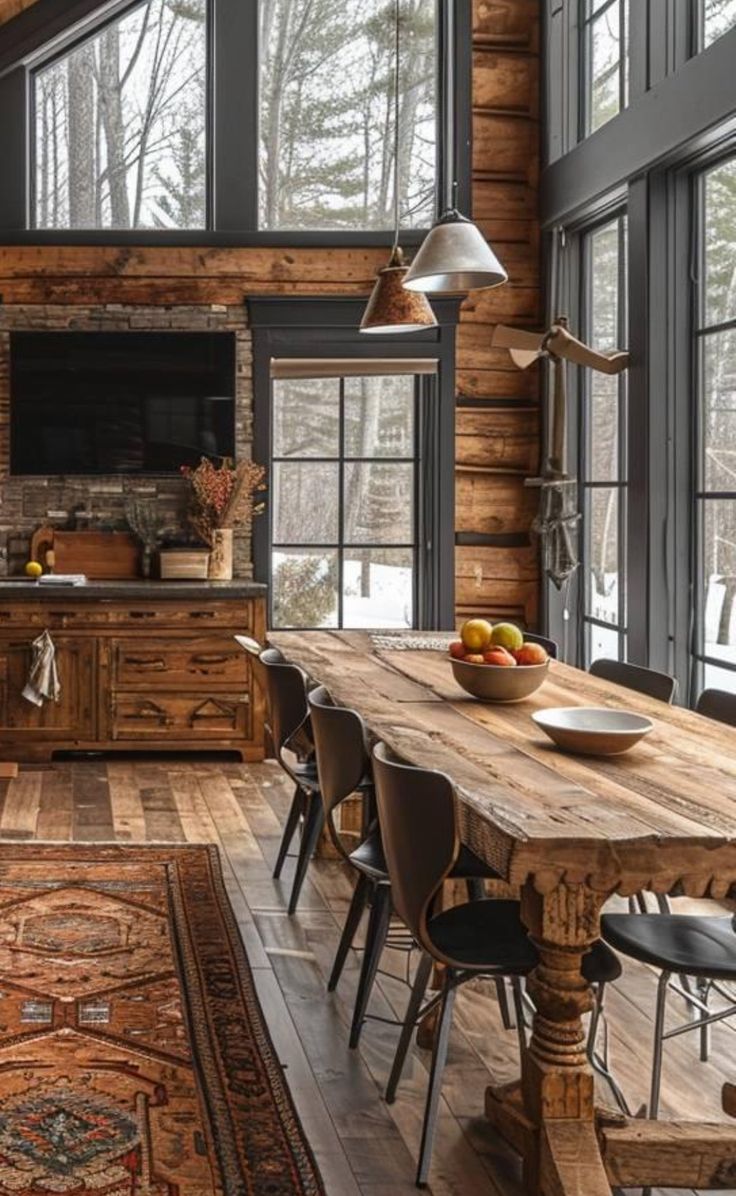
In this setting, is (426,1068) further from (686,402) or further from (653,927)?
(686,402)

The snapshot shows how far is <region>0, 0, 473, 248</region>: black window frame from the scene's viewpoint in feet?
23.1

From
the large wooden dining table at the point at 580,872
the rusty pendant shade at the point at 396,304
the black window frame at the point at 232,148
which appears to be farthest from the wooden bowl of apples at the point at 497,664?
the black window frame at the point at 232,148

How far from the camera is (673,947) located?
8.69ft

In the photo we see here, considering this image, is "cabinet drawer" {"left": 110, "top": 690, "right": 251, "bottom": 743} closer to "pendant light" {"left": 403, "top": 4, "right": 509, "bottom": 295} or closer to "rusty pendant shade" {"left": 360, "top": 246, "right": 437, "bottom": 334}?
"rusty pendant shade" {"left": 360, "top": 246, "right": 437, "bottom": 334}

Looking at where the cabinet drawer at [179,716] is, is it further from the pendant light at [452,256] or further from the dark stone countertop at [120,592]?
the pendant light at [452,256]

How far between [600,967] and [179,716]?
4319 mm

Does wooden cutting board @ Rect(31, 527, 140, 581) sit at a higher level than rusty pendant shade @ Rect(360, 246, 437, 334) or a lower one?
lower

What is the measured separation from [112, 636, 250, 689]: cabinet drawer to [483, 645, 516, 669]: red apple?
313 centimetres

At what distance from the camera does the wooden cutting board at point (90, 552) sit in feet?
23.2

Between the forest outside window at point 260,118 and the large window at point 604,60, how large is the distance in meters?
1.05


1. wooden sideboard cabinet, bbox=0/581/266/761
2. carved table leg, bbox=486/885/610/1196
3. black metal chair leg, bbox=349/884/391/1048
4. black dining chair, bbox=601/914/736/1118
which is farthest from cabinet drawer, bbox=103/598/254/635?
carved table leg, bbox=486/885/610/1196

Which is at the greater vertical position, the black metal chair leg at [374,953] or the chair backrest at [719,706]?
the chair backrest at [719,706]

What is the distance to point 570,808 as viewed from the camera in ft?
7.86

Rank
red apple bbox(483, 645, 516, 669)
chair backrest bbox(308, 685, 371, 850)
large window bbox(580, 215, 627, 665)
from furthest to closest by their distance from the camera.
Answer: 1. large window bbox(580, 215, 627, 665)
2. red apple bbox(483, 645, 516, 669)
3. chair backrest bbox(308, 685, 371, 850)
